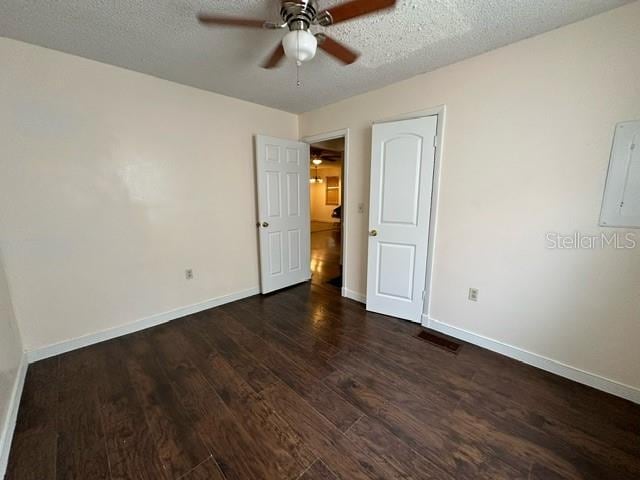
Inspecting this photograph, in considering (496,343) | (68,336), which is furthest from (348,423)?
(68,336)

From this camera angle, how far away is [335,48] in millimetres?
1485

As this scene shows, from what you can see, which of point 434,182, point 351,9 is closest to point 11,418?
point 351,9

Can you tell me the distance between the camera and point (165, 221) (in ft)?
8.43

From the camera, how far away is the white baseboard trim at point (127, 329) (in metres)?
2.07

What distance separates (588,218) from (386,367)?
1730 millimetres

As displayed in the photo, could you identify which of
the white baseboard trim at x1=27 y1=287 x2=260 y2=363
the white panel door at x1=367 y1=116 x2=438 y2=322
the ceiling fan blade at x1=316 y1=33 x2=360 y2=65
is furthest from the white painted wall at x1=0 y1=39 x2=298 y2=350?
the ceiling fan blade at x1=316 y1=33 x2=360 y2=65

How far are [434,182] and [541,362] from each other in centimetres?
165

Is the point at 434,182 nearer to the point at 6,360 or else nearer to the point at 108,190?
the point at 108,190

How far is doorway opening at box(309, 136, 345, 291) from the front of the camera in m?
4.03

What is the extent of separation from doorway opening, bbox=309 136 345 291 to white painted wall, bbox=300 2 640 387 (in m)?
1.37

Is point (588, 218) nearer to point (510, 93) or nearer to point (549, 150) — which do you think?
point (549, 150)

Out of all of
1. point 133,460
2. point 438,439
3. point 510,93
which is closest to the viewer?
point 133,460

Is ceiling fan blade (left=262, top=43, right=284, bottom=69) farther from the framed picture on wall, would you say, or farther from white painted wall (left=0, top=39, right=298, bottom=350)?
the framed picture on wall

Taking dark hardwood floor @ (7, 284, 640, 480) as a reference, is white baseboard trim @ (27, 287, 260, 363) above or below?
above
